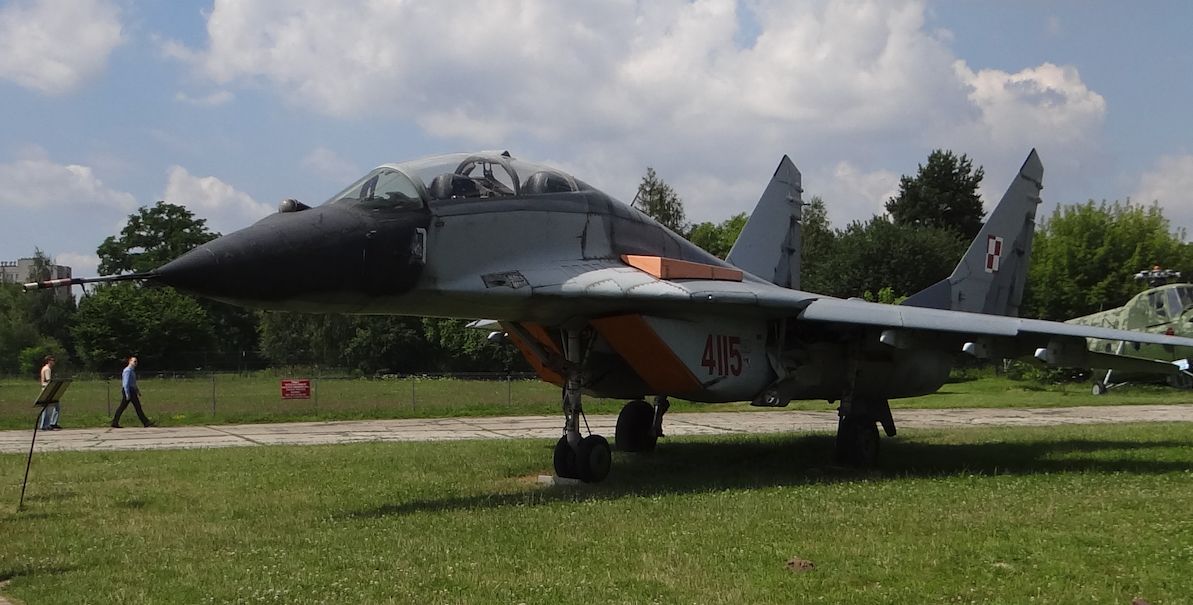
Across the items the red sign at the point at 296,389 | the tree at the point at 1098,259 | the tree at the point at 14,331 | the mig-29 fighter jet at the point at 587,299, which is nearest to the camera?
the mig-29 fighter jet at the point at 587,299

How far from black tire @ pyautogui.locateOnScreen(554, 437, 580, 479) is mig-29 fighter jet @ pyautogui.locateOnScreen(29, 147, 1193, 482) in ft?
0.06

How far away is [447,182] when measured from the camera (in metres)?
9.35

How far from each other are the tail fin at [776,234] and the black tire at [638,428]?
331 cm

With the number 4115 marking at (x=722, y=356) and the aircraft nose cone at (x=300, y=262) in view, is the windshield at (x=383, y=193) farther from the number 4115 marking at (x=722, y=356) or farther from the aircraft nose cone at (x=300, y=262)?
the number 4115 marking at (x=722, y=356)

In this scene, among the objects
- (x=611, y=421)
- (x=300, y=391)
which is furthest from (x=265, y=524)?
(x=300, y=391)

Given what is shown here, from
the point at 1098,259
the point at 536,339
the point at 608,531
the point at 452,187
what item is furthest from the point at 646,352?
the point at 1098,259

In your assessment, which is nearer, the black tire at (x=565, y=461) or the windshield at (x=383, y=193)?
the windshield at (x=383, y=193)

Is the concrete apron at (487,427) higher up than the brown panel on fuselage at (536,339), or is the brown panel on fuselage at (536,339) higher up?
the brown panel on fuselage at (536,339)

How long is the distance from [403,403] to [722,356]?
59.8 ft

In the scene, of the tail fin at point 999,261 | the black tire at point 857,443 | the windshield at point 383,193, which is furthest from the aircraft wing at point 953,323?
the windshield at point 383,193

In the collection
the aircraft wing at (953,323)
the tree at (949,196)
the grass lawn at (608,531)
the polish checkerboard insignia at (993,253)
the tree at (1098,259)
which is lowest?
the grass lawn at (608,531)

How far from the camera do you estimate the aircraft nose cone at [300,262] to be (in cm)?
745

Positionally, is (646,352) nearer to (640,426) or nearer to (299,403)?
(640,426)

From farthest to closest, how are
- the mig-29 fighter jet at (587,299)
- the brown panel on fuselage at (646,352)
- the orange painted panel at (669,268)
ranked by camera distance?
the orange painted panel at (669,268) → the brown panel on fuselage at (646,352) → the mig-29 fighter jet at (587,299)
